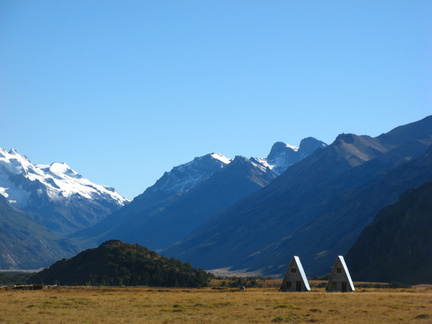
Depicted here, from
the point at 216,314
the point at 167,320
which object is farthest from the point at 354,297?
the point at 167,320

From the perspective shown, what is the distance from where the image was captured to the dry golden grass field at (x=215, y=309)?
59344mm

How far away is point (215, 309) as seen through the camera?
222ft

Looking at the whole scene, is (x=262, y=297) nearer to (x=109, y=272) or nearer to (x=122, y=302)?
(x=122, y=302)

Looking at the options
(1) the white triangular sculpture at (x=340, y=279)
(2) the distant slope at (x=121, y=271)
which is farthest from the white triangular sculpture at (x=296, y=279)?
(2) the distant slope at (x=121, y=271)

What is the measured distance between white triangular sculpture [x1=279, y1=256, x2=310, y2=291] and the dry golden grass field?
1452 centimetres

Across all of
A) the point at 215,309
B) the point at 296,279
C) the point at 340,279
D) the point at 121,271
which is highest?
the point at 121,271

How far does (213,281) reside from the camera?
590ft

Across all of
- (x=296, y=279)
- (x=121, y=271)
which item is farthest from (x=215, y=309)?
(x=121, y=271)

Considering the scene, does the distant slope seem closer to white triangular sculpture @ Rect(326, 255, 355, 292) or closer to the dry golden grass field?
white triangular sculpture @ Rect(326, 255, 355, 292)

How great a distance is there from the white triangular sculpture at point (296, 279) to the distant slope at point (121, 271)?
64020 millimetres

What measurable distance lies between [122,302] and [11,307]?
12.4 meters

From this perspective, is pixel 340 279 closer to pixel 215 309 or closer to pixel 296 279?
pixel 296 279

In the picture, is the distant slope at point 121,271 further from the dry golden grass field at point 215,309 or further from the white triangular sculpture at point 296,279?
the dry golden grass field at point 215,309

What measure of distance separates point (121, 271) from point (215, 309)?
9678 cm
